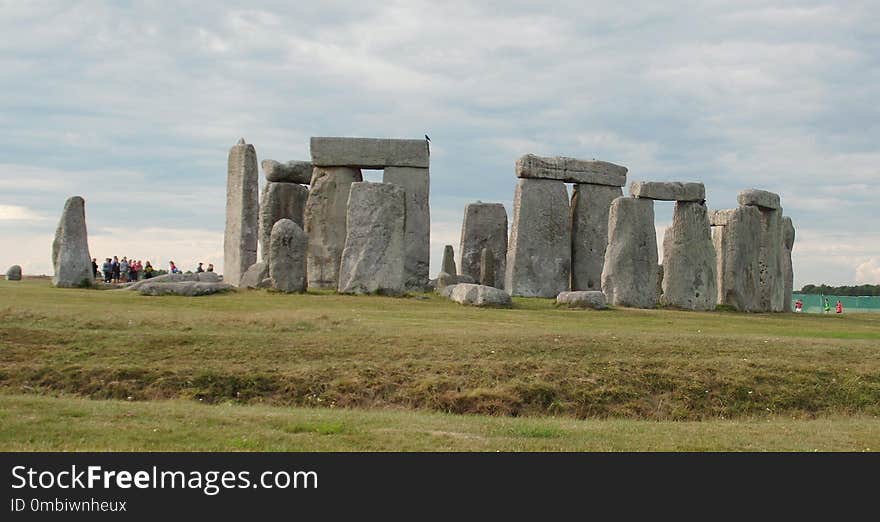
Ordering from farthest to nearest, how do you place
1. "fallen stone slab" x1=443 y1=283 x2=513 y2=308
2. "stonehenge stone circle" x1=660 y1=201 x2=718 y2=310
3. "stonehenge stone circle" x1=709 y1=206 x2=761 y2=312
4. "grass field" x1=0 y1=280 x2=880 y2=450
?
"stonehenge stone circle" x1=709 y1=206 x2=761 y2=312 → "stonehenge stone circle" x1=660 y1=201 x2=718 y2=310 → "fallen stone slab" x1=443 y1=283 x2=513 y2=308 → "grass field" x1=0 y1=280 x2=880 y2=450

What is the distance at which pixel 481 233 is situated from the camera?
36156 mm

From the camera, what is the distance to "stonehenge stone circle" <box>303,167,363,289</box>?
31.5 m

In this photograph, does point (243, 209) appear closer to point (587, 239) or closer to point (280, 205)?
point (280, 205)

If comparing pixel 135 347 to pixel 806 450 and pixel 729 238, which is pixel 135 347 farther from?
pixel 729 238

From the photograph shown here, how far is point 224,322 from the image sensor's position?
65.9ft

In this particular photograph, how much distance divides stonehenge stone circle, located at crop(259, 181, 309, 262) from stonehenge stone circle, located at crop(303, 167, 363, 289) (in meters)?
2.34

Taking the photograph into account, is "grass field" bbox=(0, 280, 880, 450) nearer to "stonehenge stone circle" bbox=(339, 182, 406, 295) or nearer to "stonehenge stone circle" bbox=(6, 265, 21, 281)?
"stonehenge stone circle" bbox=(339, 182, 406, 295)

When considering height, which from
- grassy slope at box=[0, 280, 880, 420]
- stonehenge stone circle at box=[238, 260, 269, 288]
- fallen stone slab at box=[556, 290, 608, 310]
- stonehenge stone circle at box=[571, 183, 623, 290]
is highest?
stonehenge stone circle at box=[571, 183, 623, 290]

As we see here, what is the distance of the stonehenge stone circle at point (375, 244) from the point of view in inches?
1064

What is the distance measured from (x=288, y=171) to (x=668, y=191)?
41.0 ft

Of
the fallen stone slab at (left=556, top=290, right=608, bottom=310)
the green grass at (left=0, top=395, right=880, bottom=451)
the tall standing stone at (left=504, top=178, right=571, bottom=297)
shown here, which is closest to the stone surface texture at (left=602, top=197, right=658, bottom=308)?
the fallen stone slab at (left=556, top=290, right=608, bottom=310)

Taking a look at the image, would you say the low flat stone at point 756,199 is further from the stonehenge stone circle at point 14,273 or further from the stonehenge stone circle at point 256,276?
the stonehenge stone circle at point 14,273

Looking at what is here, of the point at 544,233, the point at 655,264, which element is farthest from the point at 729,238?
the point at 544,233
